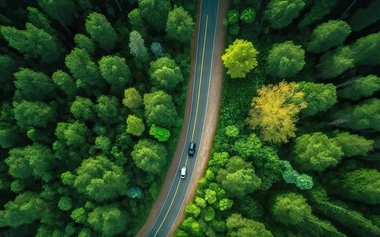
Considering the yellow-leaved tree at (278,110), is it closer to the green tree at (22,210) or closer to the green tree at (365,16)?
the green tree at (365,16)

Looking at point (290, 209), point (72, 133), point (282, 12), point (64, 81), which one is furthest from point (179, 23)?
point (290, 209)

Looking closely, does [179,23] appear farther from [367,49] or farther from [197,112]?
[367,49]

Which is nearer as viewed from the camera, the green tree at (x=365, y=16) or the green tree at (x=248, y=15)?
the green tree at (x=365, y=16)

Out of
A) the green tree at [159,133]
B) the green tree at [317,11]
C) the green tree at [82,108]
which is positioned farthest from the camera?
the green tree at [317,11]

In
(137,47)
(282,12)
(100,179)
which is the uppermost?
(282,12)

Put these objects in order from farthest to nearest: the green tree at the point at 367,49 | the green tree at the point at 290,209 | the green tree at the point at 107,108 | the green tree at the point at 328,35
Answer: the green tree at the point at 107,108 → the green tree at the point at 328,35 → the green tree at the point at 367,49 → the green tree at the point at 290,209

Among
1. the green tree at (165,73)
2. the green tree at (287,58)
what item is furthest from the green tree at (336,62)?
the green tree at (165,73)

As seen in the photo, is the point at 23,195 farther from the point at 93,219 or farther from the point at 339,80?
the point at 339,80
